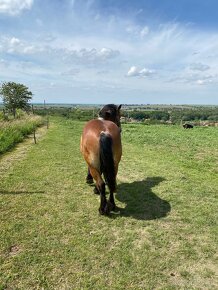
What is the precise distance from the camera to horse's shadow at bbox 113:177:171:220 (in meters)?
5.09

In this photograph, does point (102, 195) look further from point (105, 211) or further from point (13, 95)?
point (13, 95)

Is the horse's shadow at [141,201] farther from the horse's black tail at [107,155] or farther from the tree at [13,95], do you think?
the tree at [13,95]

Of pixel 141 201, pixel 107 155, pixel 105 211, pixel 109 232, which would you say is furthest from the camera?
pixel 141 201

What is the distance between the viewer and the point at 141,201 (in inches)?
226

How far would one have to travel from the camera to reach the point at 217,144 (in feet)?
46.3

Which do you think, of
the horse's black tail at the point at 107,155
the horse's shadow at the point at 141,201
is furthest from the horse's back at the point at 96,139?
the horse's shadow at the point at 141,201

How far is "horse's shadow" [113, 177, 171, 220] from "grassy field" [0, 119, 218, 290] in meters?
0.02

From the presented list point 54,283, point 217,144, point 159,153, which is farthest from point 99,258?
point 217,144

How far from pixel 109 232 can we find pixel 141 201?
1.48m

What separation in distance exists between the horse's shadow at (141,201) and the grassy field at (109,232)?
18mm

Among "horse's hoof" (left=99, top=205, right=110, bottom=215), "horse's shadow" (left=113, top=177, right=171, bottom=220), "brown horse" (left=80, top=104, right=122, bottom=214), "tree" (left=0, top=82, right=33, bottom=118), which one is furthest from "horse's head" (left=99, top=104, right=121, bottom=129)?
"tree" (left=0, top=82, right=33, bottom=118)

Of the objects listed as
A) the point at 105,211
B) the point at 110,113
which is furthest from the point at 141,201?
the point at 110,113

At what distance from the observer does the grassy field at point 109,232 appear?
332 centimetres

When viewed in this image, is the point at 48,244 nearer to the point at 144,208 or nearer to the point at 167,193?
the point at 144,208
